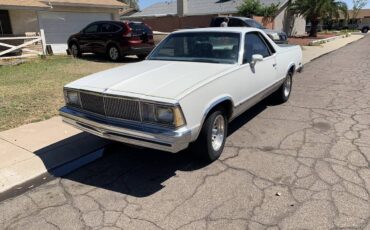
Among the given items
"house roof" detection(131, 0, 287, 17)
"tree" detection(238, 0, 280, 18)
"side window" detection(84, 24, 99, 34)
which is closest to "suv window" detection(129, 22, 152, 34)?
"side window" detection(84, 24, 99, 34)

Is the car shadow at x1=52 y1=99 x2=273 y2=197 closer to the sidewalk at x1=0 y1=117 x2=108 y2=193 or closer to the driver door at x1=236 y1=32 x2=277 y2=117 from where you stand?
the sidewalk at x1=0 y1=117 x2=108 y2=193

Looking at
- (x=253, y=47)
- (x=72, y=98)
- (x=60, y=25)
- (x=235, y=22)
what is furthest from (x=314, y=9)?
(x=72, y=98)

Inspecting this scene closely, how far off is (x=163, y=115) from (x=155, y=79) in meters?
0.69

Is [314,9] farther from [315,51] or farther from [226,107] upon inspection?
[226,107]

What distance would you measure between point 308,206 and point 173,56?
3016 millimetres

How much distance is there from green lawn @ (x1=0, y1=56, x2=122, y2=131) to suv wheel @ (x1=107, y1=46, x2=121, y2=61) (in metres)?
0.53

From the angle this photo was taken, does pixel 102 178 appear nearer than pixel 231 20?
Yes

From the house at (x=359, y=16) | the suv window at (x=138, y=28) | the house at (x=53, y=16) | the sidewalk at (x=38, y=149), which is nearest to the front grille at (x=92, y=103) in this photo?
the sidewalk at (x=38, y=149)

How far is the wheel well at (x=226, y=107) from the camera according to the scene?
4234 mm

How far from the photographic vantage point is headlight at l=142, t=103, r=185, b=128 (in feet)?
11.8

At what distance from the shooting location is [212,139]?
14.4 ft

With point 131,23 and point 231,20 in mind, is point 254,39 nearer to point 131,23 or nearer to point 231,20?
point 131,23

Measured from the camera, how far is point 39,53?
15195 mm

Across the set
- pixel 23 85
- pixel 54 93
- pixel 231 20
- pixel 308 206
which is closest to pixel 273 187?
pixel 308 206
